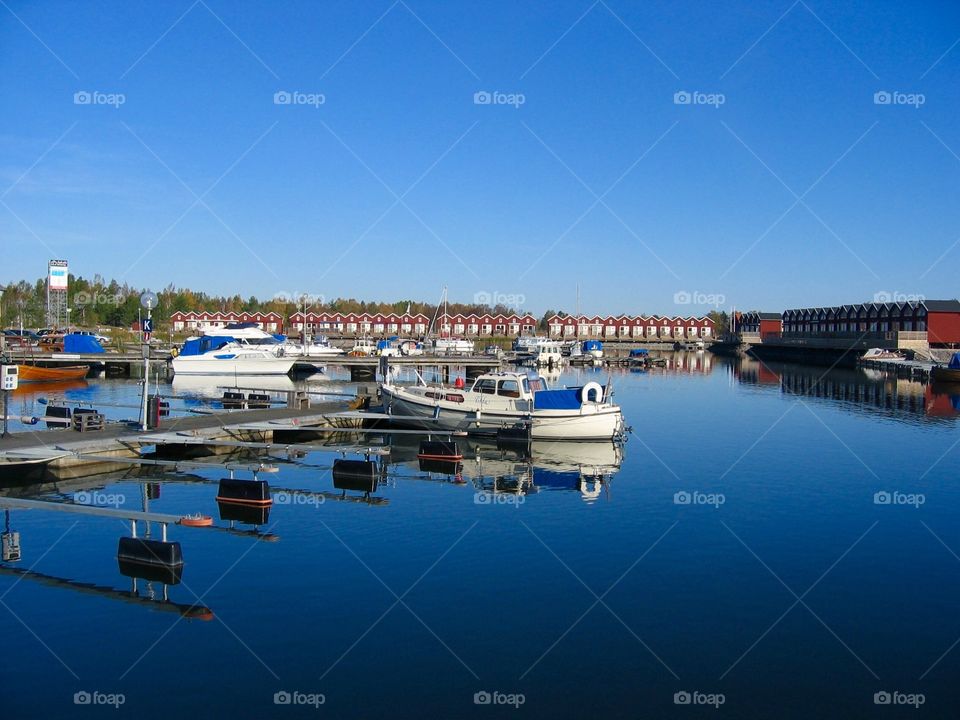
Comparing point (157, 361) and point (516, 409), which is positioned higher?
point (157, 361)

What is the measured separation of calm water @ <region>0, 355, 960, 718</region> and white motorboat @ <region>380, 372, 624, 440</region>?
216 inches

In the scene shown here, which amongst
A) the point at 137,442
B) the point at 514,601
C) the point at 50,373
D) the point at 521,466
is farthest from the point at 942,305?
the point at 514,601

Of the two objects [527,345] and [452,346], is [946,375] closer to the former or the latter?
[527,345]

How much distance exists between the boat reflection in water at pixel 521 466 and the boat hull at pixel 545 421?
43 centimetres

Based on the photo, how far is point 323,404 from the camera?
3953 cm

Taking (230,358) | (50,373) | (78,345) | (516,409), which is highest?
(78,345)

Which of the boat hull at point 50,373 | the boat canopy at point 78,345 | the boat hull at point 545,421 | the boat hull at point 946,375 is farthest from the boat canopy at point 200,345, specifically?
the boat hull at point 946,375

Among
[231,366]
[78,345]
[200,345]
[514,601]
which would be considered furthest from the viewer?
[78,345]

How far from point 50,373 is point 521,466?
4216 centimetres

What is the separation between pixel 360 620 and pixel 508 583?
3302 mm

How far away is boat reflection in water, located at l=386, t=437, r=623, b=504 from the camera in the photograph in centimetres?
2619

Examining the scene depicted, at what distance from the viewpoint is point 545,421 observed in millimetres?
33594

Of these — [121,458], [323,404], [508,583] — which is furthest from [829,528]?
[323,404]

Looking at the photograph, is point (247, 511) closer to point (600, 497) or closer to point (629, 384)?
point (600, 497)
